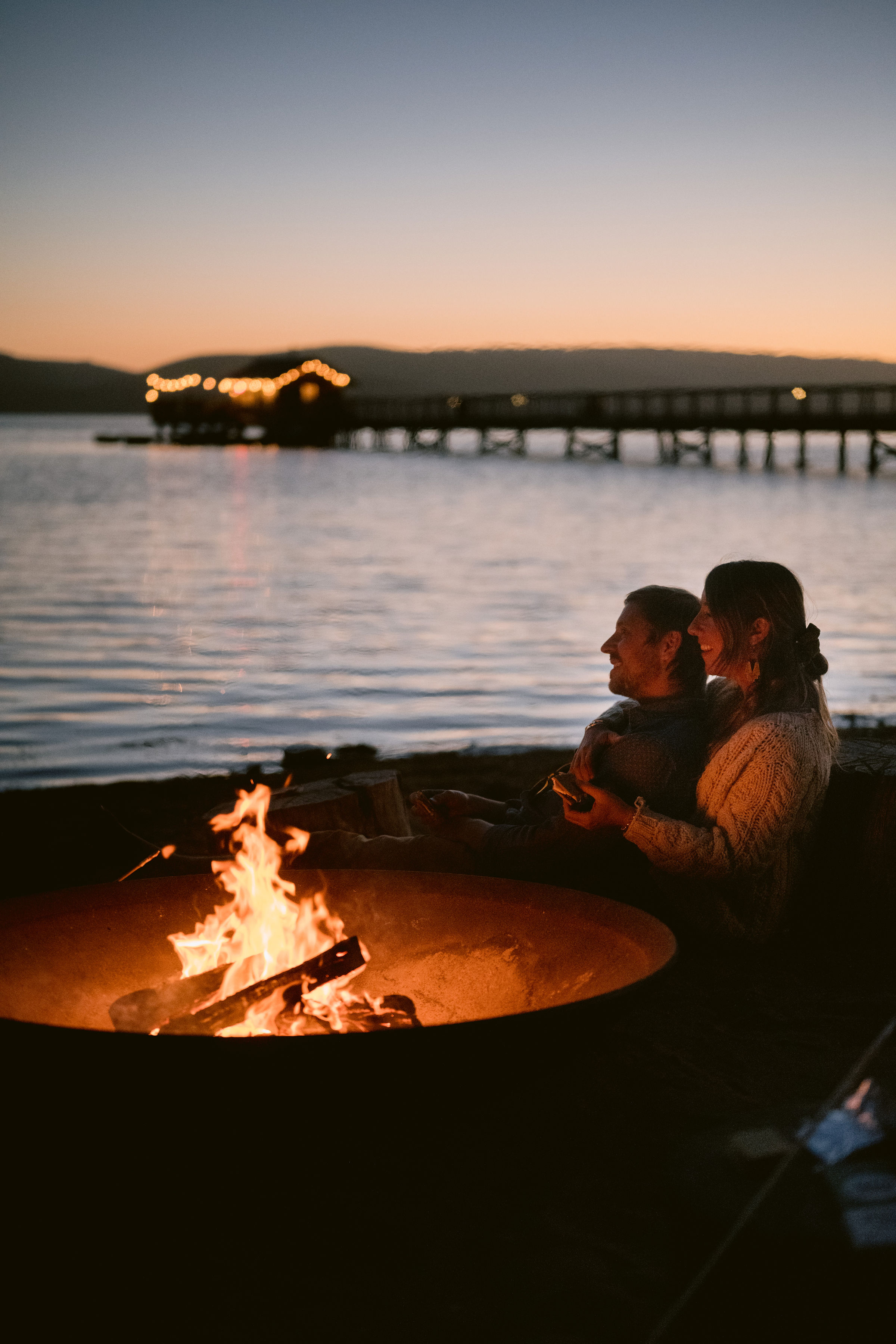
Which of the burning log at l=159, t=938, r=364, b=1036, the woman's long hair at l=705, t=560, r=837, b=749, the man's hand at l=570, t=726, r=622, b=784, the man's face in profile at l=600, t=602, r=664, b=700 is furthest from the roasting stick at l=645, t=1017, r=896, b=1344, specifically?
the man's face in profile at l=600, t=602, r=664, b=700

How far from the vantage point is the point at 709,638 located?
154 inches

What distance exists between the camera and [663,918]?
436cm

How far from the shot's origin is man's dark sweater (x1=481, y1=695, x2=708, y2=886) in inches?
165

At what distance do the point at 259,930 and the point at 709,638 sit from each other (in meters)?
1.60

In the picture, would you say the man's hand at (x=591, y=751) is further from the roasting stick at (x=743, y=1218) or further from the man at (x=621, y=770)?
the roasting stick at (x=743, y=1218)

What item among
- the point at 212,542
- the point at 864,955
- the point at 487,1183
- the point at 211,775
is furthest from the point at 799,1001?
the point at 212,542

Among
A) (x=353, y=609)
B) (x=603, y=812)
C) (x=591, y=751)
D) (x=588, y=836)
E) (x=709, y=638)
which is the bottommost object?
(x=353, y=609)

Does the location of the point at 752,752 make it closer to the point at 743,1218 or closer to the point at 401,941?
the point at 401,941

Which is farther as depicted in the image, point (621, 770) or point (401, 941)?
point (621, 770)

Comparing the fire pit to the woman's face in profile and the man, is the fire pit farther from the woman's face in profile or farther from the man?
the woman's face in profile

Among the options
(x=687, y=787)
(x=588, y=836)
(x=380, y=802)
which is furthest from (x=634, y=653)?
(x=380, y=802)

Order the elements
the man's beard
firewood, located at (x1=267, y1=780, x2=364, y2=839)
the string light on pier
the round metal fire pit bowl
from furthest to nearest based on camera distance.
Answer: the string light on pier
firewood, located at (x1=267, y1=780, x2=364, y2=839)
the man's beard
the round metal fire pit bowl

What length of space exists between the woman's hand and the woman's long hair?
0.48 m

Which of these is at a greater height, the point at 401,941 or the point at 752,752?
the point at 752,752
